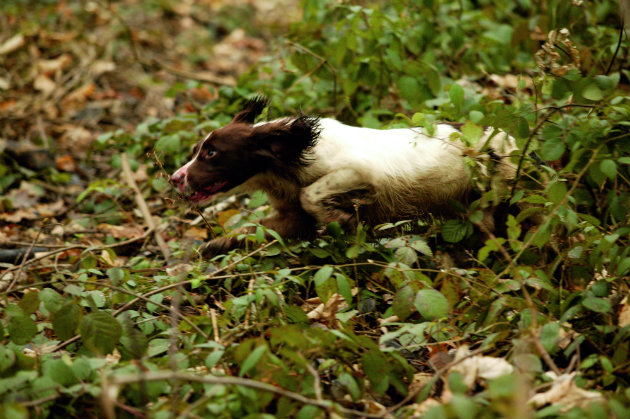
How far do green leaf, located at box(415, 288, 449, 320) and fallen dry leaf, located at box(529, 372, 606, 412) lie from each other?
582 millimetres

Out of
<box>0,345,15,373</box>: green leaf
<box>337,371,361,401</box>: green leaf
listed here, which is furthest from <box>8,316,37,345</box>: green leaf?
<box>337,371,361,401</box>: green leaf

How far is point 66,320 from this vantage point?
3.21 metres

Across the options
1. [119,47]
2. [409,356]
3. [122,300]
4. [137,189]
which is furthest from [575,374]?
[119,47]

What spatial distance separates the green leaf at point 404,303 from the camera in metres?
3.35

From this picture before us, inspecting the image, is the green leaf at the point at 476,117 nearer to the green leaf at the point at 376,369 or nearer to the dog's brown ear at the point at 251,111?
the dog's brown ear at the point at 251,111

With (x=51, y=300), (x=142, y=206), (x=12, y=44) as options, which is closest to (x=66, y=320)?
(x=51, y=300)

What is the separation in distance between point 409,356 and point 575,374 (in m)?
0.94

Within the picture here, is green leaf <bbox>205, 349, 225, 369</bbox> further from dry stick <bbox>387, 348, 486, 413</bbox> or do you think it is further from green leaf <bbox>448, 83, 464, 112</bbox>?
green leaf <bbox>448, 83, 464, 112</bbox>

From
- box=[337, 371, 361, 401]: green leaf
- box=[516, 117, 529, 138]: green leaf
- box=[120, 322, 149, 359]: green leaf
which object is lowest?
box=[120, 322, 149, 359]: green leaf

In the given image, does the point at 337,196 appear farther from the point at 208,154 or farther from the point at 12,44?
the point at 12,44

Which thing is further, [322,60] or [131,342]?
[322,60]

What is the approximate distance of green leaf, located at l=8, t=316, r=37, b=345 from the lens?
128 inches

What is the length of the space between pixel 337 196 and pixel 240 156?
728 mm

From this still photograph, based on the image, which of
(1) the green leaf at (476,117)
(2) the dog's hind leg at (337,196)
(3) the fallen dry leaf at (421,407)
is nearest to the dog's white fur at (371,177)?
(2) the dog's hind leg at (337,196)
